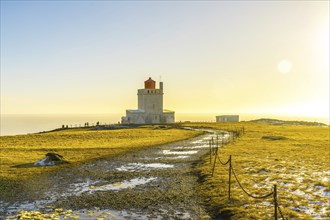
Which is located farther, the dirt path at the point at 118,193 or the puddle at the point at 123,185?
the puddle at the point at 123,185

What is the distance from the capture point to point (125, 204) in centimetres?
1614

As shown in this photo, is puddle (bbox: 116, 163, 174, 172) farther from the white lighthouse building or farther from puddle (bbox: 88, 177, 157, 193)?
the white lighthouse building

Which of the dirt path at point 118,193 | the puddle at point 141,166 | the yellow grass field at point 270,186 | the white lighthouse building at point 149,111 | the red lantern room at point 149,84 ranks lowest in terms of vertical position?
the dirt path at point 118,193

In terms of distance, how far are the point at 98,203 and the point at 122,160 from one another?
14.8 m

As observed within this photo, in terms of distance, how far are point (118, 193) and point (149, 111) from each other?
7795cm

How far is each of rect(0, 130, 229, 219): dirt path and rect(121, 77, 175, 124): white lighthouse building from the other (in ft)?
216

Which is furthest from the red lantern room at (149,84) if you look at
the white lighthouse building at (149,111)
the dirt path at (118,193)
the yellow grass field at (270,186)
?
the dirt path at (118,193)

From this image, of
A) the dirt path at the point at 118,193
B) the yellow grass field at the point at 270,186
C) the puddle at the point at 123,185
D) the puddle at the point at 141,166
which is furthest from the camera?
the puddle at the point at 141,166

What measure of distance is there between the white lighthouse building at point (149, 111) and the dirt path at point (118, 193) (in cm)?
6592

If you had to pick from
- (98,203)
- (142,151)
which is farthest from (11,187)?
(142,151)

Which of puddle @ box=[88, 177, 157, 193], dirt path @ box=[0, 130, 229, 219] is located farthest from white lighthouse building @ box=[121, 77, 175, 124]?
puddle @ box=[88, 177, 157, 193]

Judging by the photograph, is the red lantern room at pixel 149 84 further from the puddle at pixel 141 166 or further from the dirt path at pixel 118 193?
the puddle at pixel 141 166

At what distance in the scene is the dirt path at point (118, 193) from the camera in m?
14.8

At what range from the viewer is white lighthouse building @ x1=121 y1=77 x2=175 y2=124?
94.9 metres
